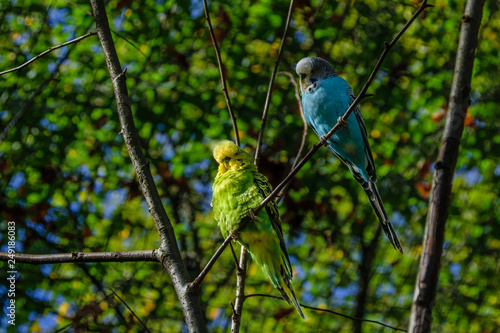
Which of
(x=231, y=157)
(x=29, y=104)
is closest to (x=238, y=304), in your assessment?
(x=231, y=157)

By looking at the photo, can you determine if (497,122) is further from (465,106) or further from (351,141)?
(465,106)

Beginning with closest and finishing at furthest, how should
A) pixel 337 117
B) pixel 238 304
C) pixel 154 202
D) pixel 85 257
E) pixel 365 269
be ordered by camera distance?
1. pixel 85 257
2. pixel 154 202
3. pixel 238 304
4. pixel 337 117
5. pixel 365 269

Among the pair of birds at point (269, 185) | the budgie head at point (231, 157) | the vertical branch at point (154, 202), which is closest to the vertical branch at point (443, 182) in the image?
the pair of birds at point (269, 185)

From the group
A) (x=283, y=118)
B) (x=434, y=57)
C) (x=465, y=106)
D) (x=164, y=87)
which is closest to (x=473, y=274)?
(x=434, y=57)

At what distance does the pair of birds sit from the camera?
2.70 meters

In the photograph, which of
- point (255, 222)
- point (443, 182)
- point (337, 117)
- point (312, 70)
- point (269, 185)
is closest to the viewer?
point (443, 182)

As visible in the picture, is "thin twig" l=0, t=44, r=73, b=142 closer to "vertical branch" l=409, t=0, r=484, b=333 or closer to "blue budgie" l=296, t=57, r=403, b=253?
"blue budgie" l=296, t=57, r=403, b=253

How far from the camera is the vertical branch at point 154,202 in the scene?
1920 mm

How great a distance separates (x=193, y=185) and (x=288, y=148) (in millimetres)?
1268

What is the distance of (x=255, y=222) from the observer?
269 cm

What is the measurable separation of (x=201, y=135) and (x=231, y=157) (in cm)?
250

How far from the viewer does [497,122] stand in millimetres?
5797

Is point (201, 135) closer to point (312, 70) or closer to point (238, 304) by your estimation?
point (312, 70)

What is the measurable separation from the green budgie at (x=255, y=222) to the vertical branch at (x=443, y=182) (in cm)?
111
